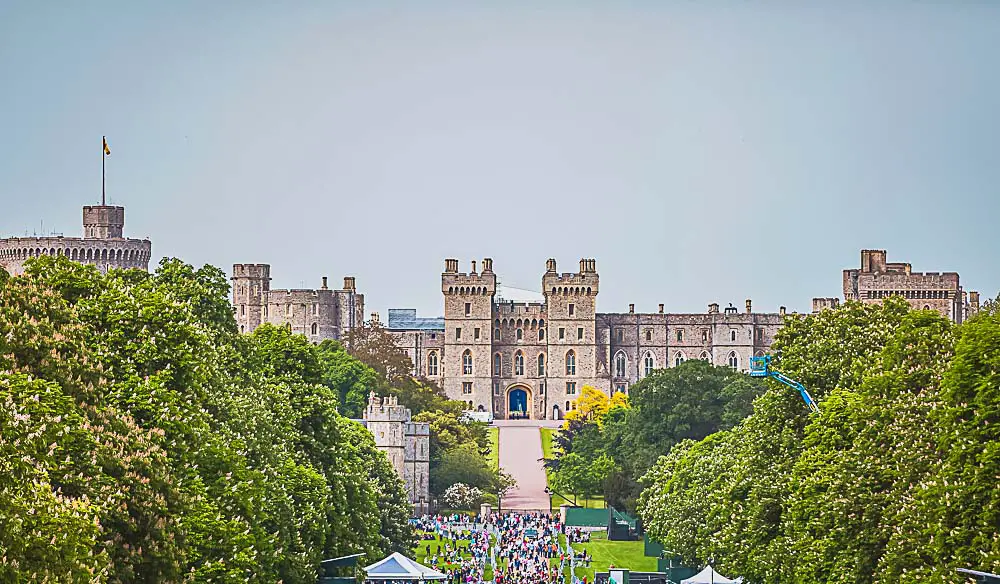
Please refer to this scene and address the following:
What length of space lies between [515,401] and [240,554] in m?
110

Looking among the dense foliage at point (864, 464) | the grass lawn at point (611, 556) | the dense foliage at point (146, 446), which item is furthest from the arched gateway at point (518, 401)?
the dense foliage at point (146, 446)

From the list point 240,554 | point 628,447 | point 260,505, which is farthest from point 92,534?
point 628,447

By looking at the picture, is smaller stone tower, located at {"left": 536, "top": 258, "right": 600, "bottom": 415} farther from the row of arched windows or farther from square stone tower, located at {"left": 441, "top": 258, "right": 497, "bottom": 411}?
the row of arched windows

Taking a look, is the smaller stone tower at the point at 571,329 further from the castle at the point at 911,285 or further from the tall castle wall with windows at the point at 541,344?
the castle at the point at 911,285

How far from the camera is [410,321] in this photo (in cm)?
16188

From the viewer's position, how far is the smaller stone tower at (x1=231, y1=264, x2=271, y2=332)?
466 ft

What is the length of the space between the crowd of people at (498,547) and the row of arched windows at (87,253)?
128ft

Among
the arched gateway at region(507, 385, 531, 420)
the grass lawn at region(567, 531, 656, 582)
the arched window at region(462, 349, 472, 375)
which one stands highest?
the arched window at region(462, 349, 472, 375)

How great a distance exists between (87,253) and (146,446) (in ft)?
294

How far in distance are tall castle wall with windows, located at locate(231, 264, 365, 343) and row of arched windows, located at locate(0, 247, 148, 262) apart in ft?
68.2

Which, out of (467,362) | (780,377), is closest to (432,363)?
(467,362)

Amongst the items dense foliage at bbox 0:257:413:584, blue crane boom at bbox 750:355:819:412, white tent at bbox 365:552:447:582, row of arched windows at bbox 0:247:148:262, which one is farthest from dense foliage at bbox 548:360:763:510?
row of arched windows at bbox 0:247:148:262

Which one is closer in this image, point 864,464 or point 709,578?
point 864,464

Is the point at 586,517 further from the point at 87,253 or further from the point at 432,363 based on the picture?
the point at 432,363
